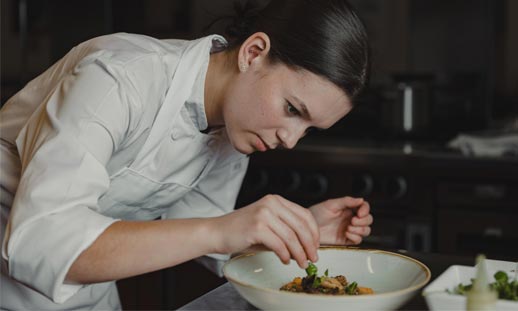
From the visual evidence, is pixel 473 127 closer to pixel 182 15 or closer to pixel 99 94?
pixel 182 15

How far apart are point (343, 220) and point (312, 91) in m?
0.30

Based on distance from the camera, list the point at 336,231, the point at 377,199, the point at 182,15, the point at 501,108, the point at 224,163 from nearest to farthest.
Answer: the point at 336,231
the point at 224,163
the point at 377,199
the point at 501,108
the point at 182,15

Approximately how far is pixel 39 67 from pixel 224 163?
2.19 meters

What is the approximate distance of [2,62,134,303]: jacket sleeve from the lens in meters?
1.08

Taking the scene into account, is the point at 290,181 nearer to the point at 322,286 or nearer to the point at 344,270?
the point at 344,270

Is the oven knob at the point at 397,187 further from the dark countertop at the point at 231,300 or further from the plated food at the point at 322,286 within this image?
the plated food at the point at 322,286

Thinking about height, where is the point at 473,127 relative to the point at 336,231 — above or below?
below

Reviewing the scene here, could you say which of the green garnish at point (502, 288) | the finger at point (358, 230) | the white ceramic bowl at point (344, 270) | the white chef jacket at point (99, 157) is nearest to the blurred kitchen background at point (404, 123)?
the white chef jacket at point (99, 157)

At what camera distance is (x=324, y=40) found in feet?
4.50

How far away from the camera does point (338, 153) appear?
2.83 m

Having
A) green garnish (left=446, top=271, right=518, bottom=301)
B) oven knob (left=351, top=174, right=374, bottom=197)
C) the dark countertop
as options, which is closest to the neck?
the dark countertop

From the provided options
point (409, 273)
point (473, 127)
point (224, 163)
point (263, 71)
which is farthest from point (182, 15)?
point (409, 273)

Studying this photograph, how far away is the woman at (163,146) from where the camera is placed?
1.09 meters

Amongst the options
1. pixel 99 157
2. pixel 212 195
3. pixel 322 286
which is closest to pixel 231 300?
pixel 322 286
